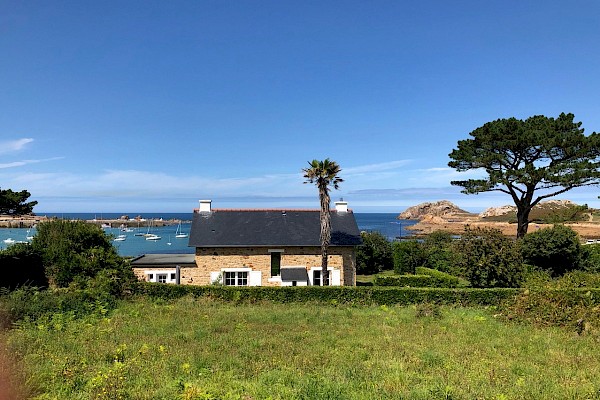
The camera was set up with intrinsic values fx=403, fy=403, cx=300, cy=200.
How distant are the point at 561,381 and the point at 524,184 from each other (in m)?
29.1

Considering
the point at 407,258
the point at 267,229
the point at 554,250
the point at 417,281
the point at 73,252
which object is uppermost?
the point at 267,229

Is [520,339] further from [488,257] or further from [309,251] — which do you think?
[309,251]

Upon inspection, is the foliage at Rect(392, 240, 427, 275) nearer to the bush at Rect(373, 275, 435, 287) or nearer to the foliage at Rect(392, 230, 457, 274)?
the foliage at Rect(392, 230, 457, 274)


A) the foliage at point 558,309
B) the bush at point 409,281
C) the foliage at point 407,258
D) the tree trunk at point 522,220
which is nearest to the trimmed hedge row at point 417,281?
the bush at point 409,281

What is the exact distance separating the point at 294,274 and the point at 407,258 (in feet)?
45.3

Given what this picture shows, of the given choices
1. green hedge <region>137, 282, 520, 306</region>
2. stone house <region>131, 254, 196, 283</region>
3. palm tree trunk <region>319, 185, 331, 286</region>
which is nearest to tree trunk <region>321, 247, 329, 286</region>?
palm tree trunk <region>319, 185, 331, 286</region>

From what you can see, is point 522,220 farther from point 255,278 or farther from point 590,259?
point 255,278

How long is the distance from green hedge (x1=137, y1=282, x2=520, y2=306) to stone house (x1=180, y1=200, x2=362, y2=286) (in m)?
4.96

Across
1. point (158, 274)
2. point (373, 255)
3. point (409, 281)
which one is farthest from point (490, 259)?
point (158, 274)

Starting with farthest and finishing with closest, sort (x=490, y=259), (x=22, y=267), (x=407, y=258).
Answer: (x=407, y=258)
(x=22, y=267)
(x=490, y=259)

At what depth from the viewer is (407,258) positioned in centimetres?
3688

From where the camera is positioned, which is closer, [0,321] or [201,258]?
[0,321]

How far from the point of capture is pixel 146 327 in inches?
563

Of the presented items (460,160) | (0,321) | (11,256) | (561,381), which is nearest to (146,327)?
(0,321)
